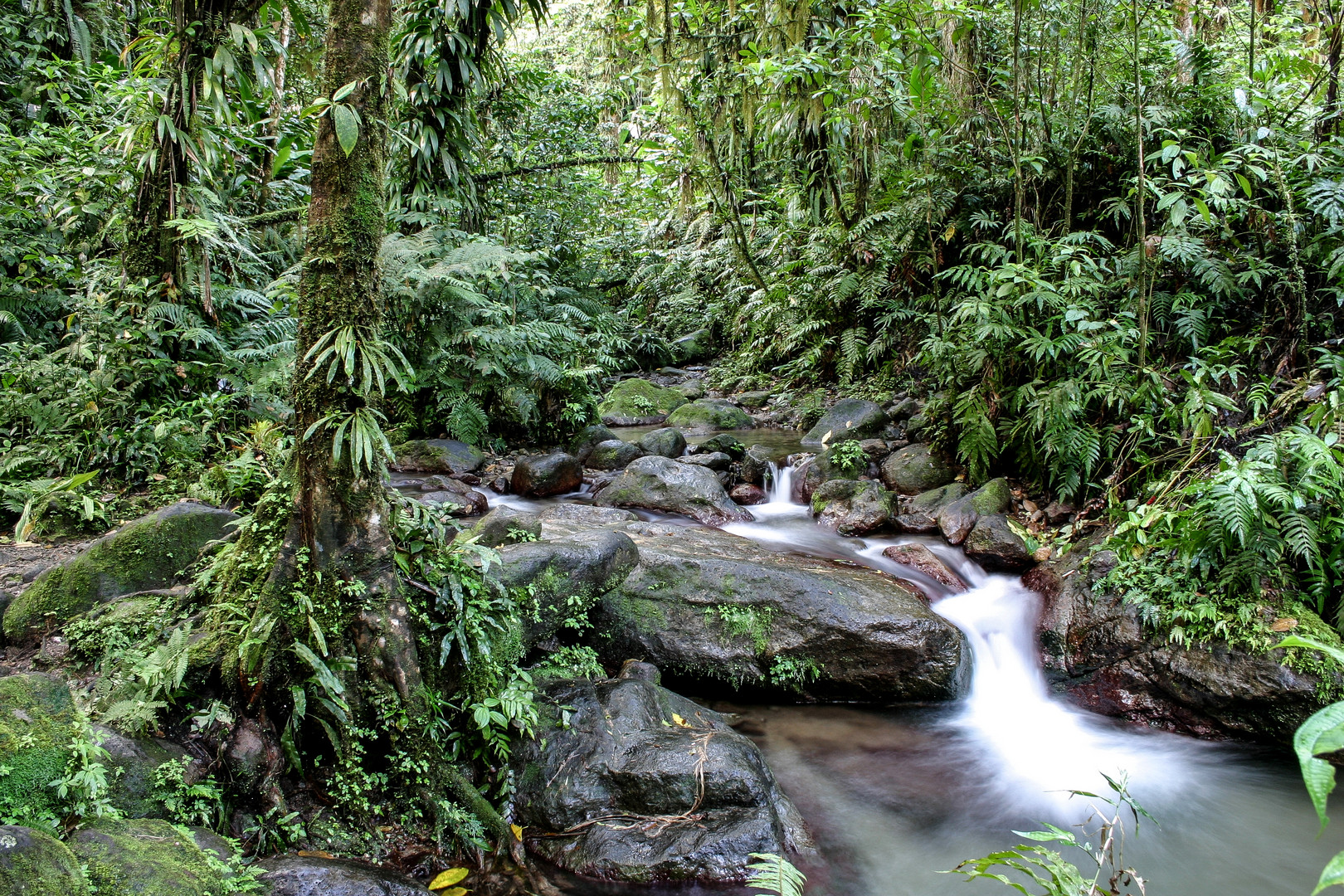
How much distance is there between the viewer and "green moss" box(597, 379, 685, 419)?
1184 centimetres

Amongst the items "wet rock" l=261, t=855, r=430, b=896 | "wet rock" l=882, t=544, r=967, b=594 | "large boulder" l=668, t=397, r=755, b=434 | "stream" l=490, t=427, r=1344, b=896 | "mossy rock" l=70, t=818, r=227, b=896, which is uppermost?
"large boulder" l=668, t=397, r=755, b=434

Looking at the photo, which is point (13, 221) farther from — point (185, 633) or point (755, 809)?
point (755, 809)

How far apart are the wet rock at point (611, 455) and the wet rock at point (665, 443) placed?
47 cm

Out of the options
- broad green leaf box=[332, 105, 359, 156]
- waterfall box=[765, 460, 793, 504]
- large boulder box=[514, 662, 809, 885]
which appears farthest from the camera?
waterfall box=[765, 460, 793, 504]

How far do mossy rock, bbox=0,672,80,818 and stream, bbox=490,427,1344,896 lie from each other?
1.93 metres

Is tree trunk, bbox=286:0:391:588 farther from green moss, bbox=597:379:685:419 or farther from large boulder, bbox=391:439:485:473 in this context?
green moss, bbox=597:379:685:419

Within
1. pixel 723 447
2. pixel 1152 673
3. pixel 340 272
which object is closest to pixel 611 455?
pixel 723 447

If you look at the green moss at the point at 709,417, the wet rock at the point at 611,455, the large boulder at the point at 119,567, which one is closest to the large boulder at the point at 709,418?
the green moss at the point at 709,417

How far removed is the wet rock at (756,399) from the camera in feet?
39.9

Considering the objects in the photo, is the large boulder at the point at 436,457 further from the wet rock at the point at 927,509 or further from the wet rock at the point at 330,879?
the wet rock at the point at 330,879

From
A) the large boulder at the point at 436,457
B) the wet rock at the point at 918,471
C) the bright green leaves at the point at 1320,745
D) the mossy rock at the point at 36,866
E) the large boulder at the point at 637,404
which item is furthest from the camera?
the large boulder at the point at 637,404

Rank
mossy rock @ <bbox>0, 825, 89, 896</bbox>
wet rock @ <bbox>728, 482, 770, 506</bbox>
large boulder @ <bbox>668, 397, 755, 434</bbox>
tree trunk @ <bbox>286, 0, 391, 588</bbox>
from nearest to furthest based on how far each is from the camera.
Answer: mossy rock @ <bbox>0, 825, 89, 896</bbox>, tree trunk @ <bbox>286, 0, 391, 588</bbox>, wet rock @ <bbox>728, 482, 770, 506</bbox>, large boulder @ <bbox>668, 397, 755, 434</bbox>

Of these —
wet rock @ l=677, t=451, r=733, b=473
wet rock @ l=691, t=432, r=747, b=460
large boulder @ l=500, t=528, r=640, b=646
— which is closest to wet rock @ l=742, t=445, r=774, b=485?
wet rock @ l=677, t=451, r=733, b=473

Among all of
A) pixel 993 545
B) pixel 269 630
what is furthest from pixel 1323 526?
pixel 269 630
